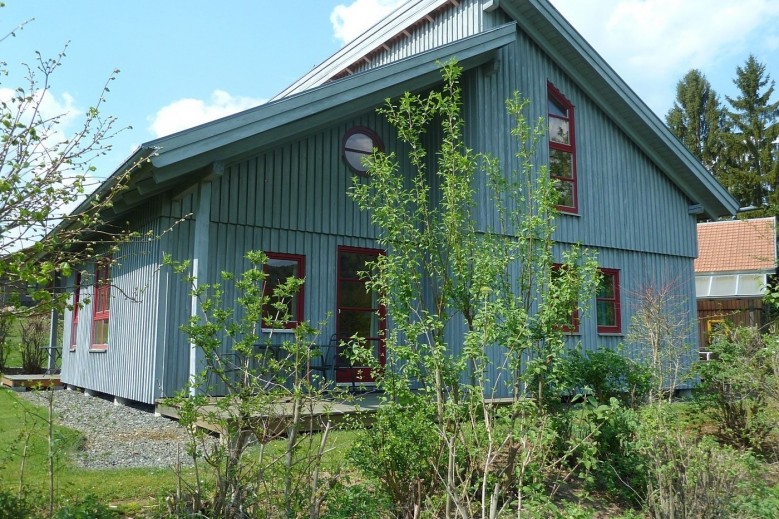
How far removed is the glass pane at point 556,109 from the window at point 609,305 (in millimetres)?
3161

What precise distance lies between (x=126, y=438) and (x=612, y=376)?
5496 millimetres

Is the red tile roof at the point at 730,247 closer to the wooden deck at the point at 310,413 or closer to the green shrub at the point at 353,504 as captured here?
the wooden deck at the point at 310,413

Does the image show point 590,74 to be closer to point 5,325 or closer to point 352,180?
point 352,180

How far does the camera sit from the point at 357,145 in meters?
11.4

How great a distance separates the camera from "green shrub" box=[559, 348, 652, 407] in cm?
626

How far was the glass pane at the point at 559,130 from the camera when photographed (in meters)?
13.2

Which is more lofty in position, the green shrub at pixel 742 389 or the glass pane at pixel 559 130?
the glass pane at pixel 559 130

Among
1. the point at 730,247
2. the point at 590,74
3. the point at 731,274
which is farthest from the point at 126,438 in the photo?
the point at 730,247

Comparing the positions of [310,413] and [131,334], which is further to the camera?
[131,334]

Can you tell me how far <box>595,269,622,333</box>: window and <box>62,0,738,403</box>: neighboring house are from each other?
0.03 meters

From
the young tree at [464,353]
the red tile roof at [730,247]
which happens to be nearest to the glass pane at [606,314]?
the young tree at [464,353]

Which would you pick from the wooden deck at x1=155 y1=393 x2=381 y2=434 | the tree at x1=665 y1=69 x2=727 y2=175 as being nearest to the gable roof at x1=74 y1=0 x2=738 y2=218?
the wooden deck at x1=155 y1=393 x2=381 y2=434

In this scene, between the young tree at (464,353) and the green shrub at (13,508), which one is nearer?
the green shrub at (13,508)

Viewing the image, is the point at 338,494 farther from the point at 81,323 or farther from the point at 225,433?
the point at 81,323
